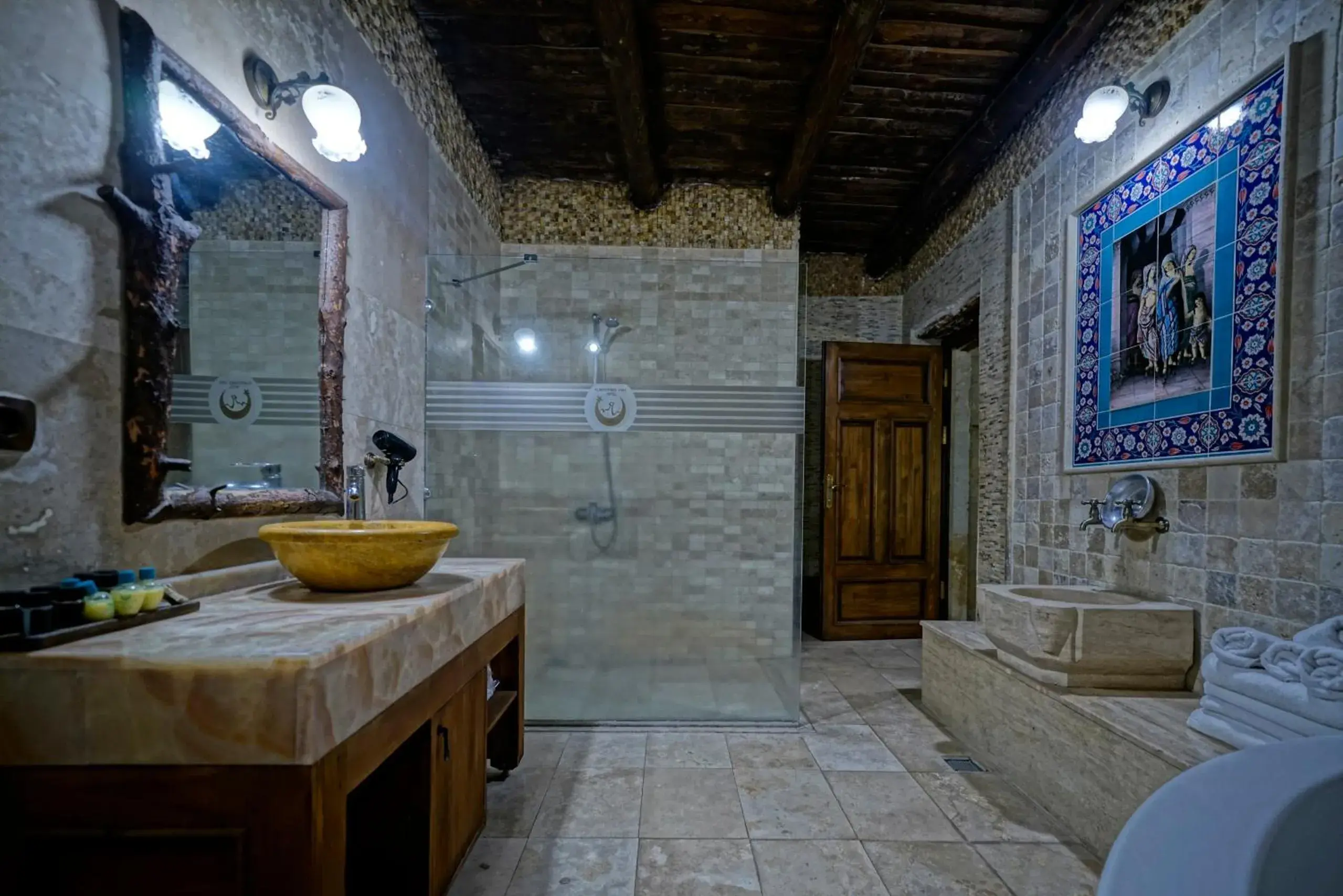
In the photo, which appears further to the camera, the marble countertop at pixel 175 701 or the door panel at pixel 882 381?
the door panel at pixel 882 381

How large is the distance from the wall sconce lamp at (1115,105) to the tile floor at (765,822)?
235 centimetres

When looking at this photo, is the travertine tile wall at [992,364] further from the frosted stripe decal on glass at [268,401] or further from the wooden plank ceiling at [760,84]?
the frosted stripe decal on glass at [268,401]

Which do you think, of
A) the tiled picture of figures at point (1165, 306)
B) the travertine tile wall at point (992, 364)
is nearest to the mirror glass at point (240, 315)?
the tiled picture of figures at point (1165, 306)

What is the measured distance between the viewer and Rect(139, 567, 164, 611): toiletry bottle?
87 centimetres

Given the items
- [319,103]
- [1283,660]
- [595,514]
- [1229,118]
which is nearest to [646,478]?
[595,514]

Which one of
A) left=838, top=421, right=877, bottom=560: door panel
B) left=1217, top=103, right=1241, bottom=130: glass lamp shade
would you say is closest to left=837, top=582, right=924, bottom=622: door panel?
left=838, top=421, right=877, bottom=560: door panel

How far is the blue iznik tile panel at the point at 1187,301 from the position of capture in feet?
4.91

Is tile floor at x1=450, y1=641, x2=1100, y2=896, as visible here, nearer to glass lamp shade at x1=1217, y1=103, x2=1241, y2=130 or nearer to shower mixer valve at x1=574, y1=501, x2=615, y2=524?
shower mixer valve at x1=574, y1=501, x2=615, y2=524

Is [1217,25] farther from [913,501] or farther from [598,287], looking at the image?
[913,501]

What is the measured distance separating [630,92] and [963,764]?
311 cm

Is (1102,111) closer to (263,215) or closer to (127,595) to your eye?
(263,215)

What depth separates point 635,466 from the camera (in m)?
2.68

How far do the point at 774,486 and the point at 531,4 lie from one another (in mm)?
2393

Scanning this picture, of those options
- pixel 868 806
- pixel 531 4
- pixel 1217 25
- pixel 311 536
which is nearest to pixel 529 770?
pixel 868 806
